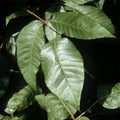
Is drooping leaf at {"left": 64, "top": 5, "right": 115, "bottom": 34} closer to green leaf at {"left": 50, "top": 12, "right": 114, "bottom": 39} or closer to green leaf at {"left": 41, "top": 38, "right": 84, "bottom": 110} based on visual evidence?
green leaf at {"left": 50, "top": 12, "right": 114, "bottom": 39}

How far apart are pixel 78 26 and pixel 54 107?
1.09ft

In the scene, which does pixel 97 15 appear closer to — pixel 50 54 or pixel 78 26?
pixel 78 26

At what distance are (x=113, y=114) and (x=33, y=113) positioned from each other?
13.2 inches

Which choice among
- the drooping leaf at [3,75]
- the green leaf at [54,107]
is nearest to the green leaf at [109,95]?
the green leaf at [54,107]

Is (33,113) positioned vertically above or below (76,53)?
below

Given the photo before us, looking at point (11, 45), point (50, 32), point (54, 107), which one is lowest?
point (54, 107)

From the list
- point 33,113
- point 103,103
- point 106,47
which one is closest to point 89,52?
point 106,47

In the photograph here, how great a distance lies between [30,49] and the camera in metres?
1.09

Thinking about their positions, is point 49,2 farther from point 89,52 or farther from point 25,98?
point 25,98

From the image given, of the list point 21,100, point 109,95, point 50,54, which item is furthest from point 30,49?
point 109,95

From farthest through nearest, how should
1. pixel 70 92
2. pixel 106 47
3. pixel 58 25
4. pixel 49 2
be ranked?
pixel 106 47
pixel 49 2
pixel 58 25
pixel 70 92

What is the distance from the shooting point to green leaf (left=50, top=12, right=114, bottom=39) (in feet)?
3.31

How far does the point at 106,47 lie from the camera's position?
1.36 meters

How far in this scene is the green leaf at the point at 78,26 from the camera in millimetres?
1009
